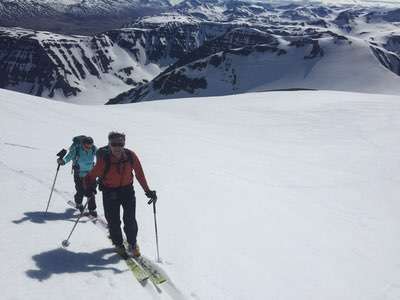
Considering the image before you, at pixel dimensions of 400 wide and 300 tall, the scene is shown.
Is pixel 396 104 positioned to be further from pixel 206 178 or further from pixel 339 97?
pixel 206 178

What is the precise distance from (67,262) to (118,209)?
4.17 feet

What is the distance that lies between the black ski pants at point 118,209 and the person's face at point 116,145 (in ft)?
2.42

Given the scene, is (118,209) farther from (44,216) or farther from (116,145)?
(44,216)

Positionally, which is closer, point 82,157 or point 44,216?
point 44,216

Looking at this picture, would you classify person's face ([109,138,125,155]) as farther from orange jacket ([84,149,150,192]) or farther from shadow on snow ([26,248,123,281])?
shadow on snow ([26,248,123,281])

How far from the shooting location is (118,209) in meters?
8.16

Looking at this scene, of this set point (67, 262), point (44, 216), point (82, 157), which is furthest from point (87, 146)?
point (67, 262)

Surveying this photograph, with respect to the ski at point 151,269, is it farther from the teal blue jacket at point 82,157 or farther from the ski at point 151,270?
the teal blue jacket at point 82,157

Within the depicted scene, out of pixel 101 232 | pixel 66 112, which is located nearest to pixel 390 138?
pixel 66 112

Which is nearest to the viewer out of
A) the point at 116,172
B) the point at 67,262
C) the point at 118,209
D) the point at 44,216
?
the point at 67,262

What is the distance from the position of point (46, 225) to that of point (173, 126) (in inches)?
706

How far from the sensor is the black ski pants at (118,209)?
26.2 ft

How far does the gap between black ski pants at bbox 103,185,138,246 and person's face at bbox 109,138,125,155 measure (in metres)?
0.74

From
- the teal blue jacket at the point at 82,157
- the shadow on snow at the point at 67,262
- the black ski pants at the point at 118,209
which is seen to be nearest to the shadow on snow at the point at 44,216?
the teal blue jacket at the point at 82,157
